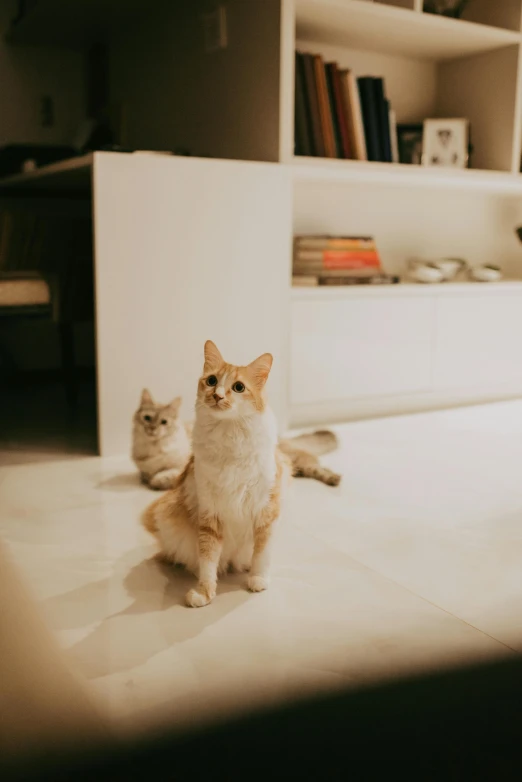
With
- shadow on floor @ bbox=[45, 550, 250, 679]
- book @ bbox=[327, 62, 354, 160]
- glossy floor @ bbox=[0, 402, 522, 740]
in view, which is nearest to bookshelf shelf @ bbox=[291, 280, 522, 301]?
book @ bbox=[327, 62, 354, 160]

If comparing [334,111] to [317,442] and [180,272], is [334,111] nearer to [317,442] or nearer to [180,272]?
[180,272]

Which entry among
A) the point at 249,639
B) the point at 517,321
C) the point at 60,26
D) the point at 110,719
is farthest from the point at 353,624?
the point at 60,26

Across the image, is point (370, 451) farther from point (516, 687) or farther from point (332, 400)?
point (516, 687)

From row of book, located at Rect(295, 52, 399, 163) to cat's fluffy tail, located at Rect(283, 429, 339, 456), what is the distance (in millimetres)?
1006

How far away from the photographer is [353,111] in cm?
259

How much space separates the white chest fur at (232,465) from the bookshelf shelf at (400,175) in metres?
1.36

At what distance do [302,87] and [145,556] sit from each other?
175cm

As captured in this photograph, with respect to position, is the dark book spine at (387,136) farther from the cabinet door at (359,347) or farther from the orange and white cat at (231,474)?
the orange and white cat at (231,474)

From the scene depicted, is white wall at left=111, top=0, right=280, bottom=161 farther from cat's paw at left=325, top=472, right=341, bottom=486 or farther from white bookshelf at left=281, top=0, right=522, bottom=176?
cat's paw at left=325, top=472, right=341, bottom=486

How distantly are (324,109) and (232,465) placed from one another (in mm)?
1700

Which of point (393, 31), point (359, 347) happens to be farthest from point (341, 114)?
point (359, 347)

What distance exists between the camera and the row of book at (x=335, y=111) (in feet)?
8.30

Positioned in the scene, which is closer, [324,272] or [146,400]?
[146,400]

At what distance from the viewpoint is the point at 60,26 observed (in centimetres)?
319
